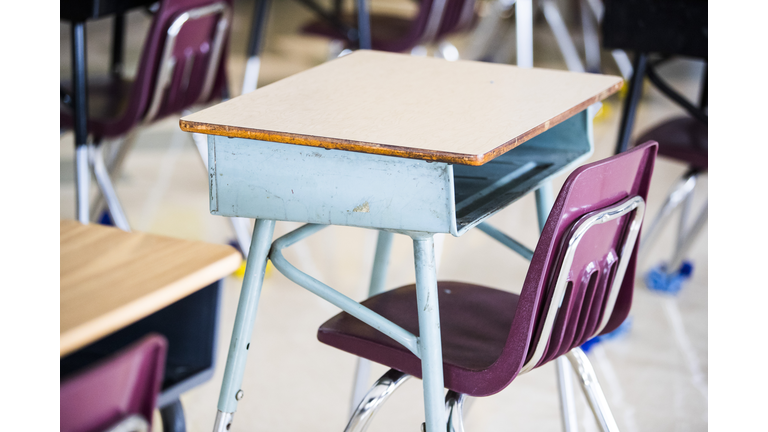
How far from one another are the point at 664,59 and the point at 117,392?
2.14 m

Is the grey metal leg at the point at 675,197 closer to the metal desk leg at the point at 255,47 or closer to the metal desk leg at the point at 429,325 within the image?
the metal desk leg at the point at 255,47

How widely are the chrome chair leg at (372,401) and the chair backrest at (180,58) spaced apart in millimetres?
1182

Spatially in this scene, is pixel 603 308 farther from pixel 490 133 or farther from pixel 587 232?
pixel 490 133

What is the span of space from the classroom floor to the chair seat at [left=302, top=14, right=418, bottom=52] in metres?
0.80

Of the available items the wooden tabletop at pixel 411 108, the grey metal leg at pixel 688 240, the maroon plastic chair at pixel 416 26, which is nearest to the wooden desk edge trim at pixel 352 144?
the wooden tabletop at pixel 411 108

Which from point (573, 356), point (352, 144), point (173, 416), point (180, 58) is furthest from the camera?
point (180, 58)

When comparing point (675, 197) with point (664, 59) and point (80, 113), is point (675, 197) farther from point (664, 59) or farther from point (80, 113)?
point (80, 113)

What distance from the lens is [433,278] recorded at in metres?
1.13

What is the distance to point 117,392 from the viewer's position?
70 centimetres

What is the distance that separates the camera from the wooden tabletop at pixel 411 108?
41.6 inches

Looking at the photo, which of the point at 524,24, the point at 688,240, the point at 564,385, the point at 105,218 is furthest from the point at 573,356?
the point at 524,24

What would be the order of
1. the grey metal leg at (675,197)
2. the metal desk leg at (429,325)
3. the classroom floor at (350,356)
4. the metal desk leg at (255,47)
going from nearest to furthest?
the metal desk leg at (429,325)
the classroom floor at (350,356)
the grey metal leg at (675,197)
the metal desk leg at (255,47)

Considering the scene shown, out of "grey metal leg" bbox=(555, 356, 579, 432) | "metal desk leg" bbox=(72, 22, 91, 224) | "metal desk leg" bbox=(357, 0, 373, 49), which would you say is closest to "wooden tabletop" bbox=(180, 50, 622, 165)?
"grey metal leg" bbox=(555, 356, 579, 432)

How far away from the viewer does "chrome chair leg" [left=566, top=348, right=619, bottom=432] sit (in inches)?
51.6
